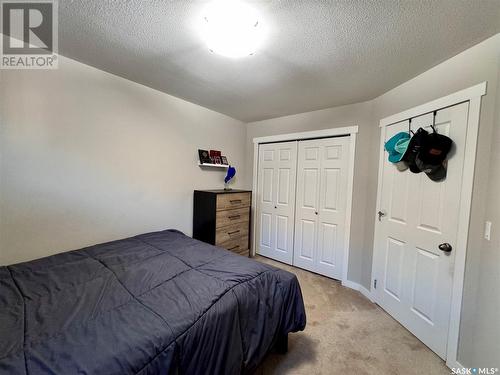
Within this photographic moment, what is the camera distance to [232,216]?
9.04 feet

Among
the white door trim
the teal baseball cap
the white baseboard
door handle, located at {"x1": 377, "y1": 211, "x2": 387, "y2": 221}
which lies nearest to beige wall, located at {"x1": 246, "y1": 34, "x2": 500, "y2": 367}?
the white door trim

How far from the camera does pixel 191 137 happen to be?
2652 mm

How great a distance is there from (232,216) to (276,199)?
0.79 meters

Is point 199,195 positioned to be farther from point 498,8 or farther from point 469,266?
point 498,8

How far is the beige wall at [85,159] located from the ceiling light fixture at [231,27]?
4.06 feet

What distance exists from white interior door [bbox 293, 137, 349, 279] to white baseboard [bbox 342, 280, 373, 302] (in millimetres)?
123

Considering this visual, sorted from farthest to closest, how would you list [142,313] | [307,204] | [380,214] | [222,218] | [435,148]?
[307,204] < [222,218] < [380,214] < [435,148] < [142,313]

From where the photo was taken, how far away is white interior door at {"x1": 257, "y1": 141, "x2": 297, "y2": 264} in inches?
118

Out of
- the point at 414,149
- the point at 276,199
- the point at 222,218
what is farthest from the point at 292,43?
the point at 276,199

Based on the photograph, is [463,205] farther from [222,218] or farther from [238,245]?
[238,245]

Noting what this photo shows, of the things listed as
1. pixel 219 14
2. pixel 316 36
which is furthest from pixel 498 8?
pixel 219 14

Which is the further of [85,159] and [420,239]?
[85,159]

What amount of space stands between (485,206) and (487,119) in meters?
0.56

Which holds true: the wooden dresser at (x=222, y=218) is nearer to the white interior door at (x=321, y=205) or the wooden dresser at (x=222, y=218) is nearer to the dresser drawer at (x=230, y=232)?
the dresser drawer at (x=230, y=232)
